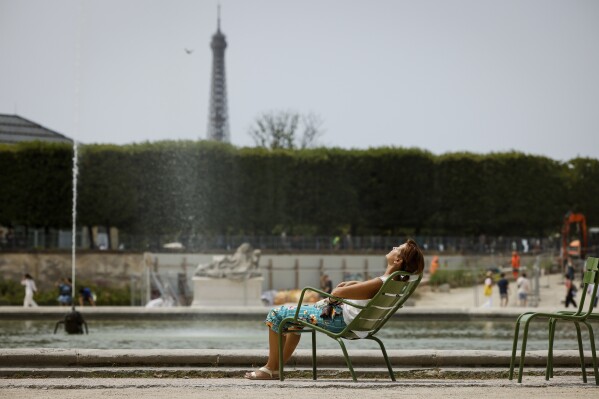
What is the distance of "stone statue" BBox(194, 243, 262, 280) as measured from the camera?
2234cm

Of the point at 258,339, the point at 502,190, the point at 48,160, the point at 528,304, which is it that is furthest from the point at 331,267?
the point at 258,339

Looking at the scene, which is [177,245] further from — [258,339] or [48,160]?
[258,339]

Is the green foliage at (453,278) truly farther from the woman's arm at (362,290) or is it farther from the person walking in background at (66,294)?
the woman's arm at (362,290)

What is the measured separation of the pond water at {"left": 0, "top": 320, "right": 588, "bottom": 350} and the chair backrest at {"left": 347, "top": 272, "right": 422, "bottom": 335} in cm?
382

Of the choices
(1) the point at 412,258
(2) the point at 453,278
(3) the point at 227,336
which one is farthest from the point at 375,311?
(2) the point at 453,278

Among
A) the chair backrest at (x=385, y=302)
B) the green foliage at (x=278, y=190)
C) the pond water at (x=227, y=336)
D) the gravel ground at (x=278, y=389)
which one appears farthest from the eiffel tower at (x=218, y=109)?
the gravel ground at (x=278, y=389)

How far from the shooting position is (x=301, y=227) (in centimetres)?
4278

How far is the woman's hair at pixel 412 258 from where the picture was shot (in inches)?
232

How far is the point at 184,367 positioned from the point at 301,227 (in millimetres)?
35954

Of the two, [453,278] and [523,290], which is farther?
[453,278]

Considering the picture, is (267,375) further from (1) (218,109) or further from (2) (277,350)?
(1) (218,109)

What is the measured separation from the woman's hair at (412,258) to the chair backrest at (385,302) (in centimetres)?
4

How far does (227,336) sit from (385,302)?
23.1 feet

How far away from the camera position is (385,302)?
19.4 ft
